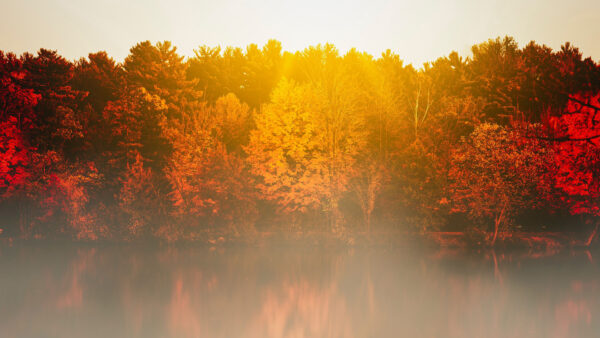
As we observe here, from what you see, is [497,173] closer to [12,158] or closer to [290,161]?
[290,161]

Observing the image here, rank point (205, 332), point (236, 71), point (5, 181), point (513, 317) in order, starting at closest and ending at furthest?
point (205, 332) → point (513, 317) → point (5, 181) → point (236, 71)

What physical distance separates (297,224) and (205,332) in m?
25.1

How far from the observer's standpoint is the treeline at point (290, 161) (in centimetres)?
4362

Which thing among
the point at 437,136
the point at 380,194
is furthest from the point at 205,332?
the point at 437,136

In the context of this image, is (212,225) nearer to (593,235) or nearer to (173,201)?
(173,201)

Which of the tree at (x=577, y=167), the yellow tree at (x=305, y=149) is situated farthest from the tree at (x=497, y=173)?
the yellow tree at (x=305, y=149)

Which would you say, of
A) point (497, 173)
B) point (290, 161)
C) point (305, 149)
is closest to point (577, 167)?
point (497, 173)

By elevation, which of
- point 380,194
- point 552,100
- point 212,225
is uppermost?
point 552,100

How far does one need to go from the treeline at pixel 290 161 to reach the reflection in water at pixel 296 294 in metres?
5.50

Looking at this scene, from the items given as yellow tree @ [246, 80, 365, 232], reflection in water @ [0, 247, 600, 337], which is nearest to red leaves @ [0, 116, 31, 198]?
reflection in water @ [0, 247, 600, 337]

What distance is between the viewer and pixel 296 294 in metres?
28.0

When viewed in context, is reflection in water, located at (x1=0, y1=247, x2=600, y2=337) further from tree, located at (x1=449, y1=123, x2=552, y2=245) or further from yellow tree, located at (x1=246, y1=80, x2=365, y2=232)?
yellow tree, located at (x1=246, y1=80, x2=365, y2=232)

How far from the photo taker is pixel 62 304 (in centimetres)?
2592

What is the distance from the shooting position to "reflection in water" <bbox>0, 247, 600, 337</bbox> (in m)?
22.0
